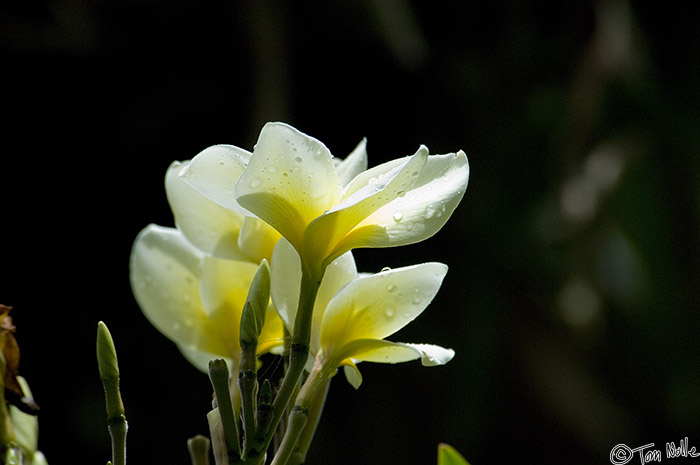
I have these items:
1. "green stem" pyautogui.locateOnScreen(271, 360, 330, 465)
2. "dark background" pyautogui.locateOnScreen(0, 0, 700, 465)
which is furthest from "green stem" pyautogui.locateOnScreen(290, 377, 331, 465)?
"dark background" pyautogui.locateOnScreen(0, 0, 700, 465)

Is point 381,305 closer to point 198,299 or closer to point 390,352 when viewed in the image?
point 390,352

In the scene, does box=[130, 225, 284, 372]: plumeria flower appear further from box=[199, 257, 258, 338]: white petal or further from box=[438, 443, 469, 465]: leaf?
box=[438, 443, 469, 465]: leaf

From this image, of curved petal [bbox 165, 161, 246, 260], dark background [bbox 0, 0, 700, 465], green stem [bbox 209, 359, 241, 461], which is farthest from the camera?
dark background [bbox 0, 0, 700, 465]

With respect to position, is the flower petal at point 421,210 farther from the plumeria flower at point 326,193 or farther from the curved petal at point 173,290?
the curved petal at point 173,290

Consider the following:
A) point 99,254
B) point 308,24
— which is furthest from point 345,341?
point 308,24

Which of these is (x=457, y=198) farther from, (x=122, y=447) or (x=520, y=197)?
(x=520, y=197)

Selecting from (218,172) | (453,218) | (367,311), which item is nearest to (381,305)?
(367,311)

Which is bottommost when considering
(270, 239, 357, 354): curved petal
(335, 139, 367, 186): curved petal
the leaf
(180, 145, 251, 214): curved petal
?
the leaf
